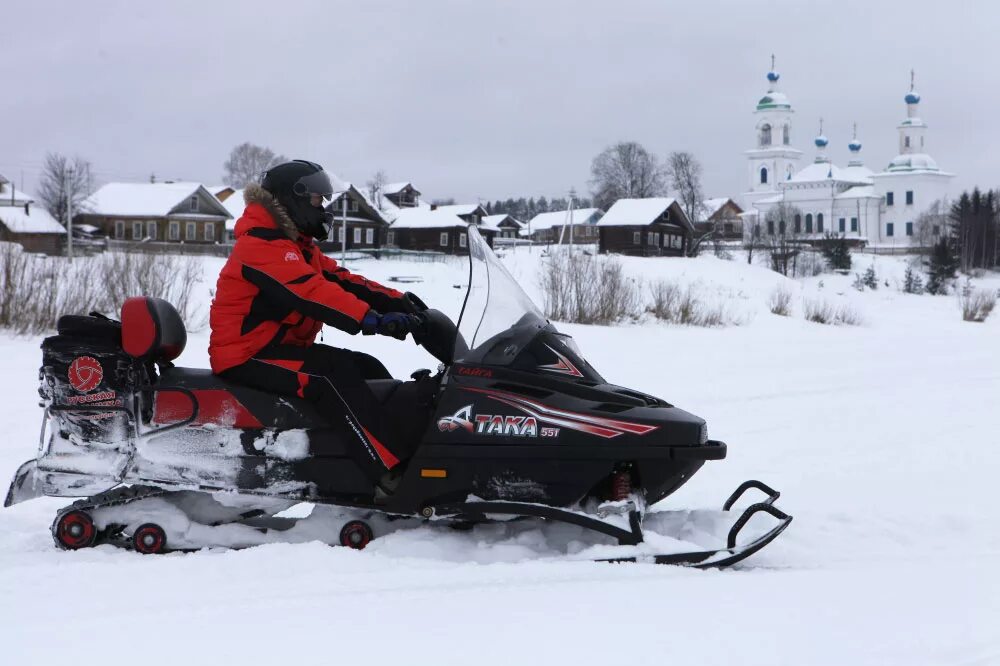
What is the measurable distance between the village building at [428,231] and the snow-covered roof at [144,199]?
10674 millimetres

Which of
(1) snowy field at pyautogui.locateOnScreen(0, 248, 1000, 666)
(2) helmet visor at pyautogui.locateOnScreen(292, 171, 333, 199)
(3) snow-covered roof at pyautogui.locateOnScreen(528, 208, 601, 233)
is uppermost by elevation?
(3) snow-covered roof at pyautogui.locateOnScreen(528, 208, 601, 233)

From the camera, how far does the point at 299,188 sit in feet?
14.2

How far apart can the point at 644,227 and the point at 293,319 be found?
173 feet

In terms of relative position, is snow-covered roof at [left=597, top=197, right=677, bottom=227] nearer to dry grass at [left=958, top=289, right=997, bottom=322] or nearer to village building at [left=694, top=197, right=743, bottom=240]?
village building at [left=694, top=197, right=743, bottom=240]

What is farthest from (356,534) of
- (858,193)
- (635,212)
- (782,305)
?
(858,193)

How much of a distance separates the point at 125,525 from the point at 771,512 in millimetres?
2934

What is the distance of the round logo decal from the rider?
20.1 inches

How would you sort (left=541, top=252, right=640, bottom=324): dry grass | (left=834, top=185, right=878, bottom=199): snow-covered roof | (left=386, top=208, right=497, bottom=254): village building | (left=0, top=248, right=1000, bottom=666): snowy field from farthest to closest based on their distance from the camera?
1. (left=834, top=185, right=878, bottom=199): snow-covered roof
2. (left=386, top=208, right=497, bottom=254): village building
3. (left=541, top=252, right=640, bottom=324): dry grass
4. (left=0, top=248, right=1000, bottom=666): snowy field

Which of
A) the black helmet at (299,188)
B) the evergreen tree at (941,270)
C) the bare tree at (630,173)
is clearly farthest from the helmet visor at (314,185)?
the bare tree at (630,173)

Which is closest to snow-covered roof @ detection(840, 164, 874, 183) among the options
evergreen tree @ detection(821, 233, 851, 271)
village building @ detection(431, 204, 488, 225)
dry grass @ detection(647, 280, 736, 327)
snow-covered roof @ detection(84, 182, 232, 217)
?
evergreen tree @ detection(821, 233, 851, 271)

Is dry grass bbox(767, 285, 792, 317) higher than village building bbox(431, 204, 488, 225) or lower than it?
lower

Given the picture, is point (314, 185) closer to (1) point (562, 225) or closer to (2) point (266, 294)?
(2) point (266, 294)

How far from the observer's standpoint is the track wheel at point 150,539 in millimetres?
4207

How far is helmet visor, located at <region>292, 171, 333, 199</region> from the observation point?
4344mm
